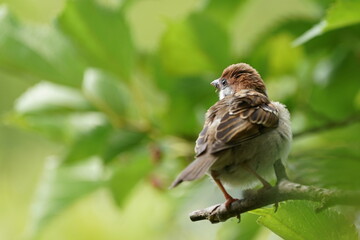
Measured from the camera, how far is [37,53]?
2.95m

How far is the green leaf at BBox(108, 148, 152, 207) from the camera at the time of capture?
3252 mm

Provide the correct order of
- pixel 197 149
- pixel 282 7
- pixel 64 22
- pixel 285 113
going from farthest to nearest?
pixel 282 7 < pixel 64 22 < pixel 285 113 < pixel 197 149

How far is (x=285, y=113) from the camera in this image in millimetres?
2295

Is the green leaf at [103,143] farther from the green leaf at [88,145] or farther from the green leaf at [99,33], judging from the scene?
the green leaf at [99,33]

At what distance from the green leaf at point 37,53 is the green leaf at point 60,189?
0.43m

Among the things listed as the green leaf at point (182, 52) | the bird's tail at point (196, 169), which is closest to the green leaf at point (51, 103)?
the green leaf at point (182, 52)

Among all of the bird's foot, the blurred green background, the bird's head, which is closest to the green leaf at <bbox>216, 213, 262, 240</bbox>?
the blurred green background

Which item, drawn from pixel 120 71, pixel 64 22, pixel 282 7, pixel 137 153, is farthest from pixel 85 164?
pixel 282 7

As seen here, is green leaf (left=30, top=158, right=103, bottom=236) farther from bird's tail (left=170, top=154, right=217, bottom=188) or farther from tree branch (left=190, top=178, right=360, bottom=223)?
tree branch (left=190, top=178, right=360, bottom=223)

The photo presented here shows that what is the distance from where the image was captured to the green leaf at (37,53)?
2869mm

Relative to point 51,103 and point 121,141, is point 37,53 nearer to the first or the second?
→ point 51,103

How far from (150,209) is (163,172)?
70 cm

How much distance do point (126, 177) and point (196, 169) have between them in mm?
1430

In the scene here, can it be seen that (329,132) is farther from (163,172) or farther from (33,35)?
(33,35)
